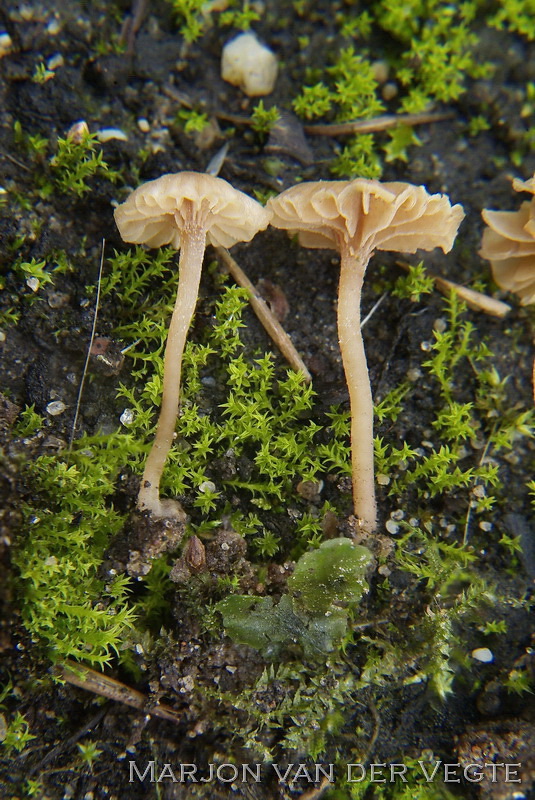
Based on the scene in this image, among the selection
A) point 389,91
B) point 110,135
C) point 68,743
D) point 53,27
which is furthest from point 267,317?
point 68,743

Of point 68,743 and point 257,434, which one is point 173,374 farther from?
point 68,743

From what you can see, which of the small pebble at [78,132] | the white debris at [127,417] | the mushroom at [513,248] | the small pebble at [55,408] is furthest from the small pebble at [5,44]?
the mushroom at [513,248]

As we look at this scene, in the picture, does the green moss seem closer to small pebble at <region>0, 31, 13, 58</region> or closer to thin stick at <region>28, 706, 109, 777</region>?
small pebble at <region>0, 31, 13, 58</region>

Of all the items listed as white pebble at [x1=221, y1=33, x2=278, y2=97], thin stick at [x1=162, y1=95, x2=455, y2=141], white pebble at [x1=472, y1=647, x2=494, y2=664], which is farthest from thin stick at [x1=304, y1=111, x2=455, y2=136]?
white pebble at [x1=472, y1=647, x2=494, y2=664]

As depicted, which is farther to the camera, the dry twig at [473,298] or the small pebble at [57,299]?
the dry twig at [473,298]

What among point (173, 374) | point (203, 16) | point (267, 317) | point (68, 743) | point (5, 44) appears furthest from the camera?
point (203, 16)

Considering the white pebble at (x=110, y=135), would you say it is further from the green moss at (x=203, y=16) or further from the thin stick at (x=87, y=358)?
the green moss at (x=203, y=16)

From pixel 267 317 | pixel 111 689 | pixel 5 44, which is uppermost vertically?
pixel 5 44
